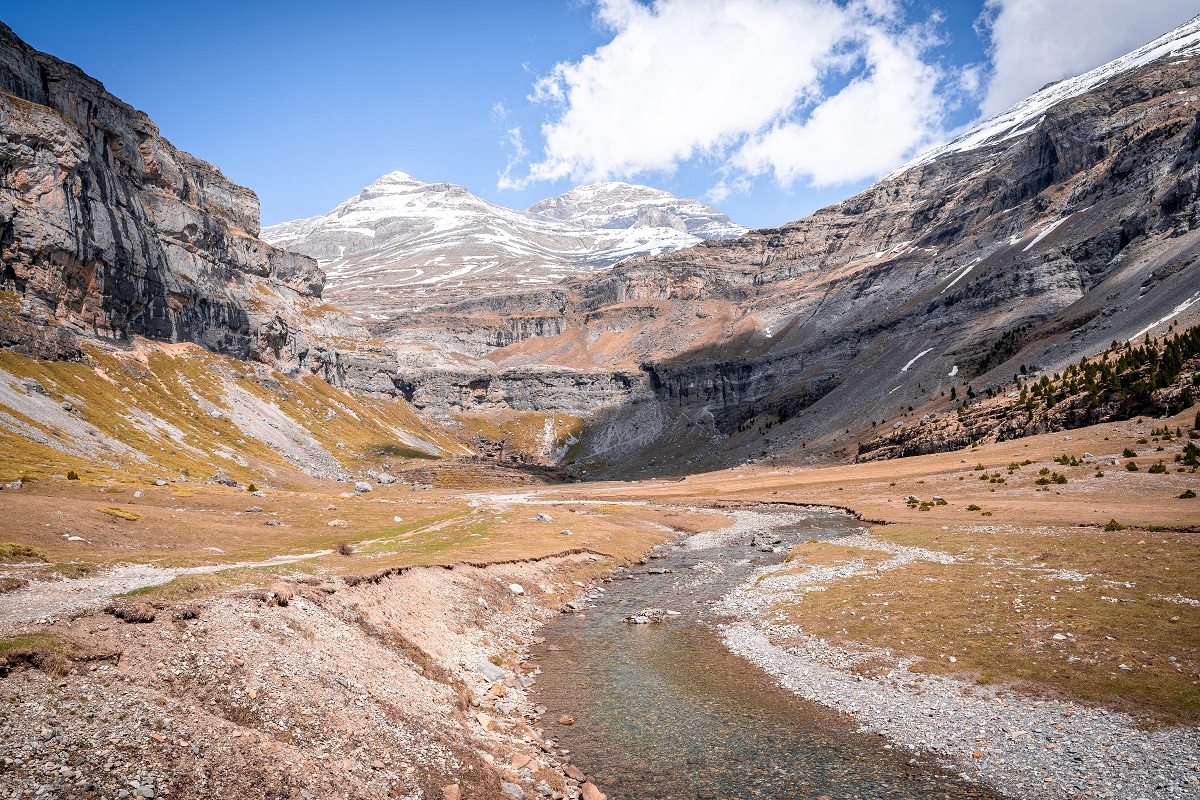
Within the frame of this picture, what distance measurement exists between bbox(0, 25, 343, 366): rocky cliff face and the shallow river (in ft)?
426

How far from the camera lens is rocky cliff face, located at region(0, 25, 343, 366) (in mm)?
122688

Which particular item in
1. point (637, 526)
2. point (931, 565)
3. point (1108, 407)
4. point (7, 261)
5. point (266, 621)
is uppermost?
point (7, 261)

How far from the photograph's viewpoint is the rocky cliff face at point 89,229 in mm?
122688

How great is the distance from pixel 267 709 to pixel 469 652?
12896mm

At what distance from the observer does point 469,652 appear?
27.1 metres

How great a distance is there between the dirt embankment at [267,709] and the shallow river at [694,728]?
1.91 metres

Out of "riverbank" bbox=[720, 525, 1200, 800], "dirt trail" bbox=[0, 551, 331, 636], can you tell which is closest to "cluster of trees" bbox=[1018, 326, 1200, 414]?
"riverbank" bbox=[720, 525, 1200, 800]

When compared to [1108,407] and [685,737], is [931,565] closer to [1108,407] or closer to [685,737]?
[685,737]

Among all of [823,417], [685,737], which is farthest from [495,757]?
[823,417]

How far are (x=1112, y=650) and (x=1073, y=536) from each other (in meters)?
24.4

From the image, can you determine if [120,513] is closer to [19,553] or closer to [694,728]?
[19,553]

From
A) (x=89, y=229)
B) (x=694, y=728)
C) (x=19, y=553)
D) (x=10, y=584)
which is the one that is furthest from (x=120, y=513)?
(x=89, y=229)

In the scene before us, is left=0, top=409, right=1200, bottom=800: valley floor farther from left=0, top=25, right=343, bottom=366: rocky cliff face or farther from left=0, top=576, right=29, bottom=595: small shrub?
left=0, top=25, right=343, bottom=366: rocky cliff face

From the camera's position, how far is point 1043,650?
21.8 meters
